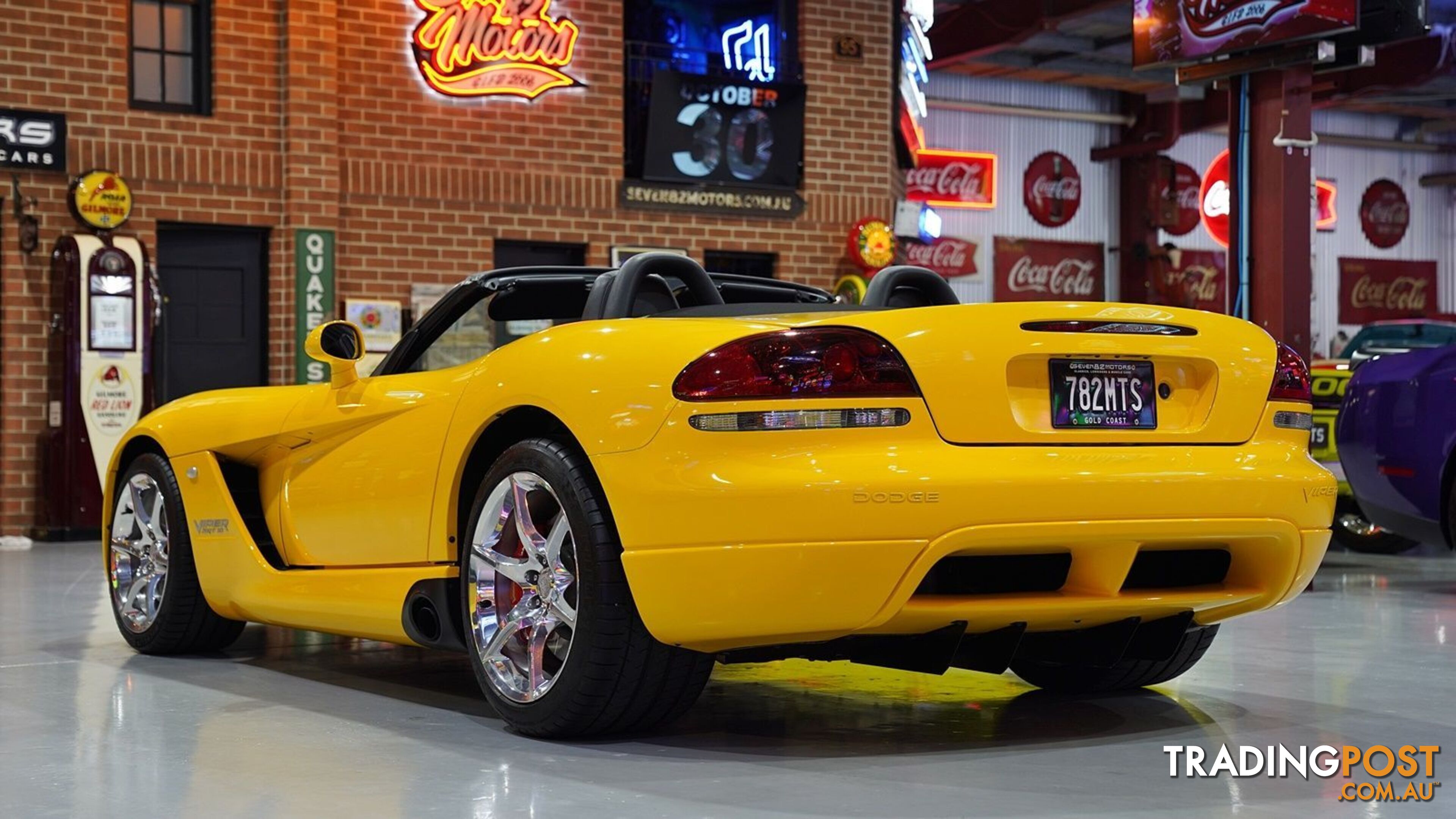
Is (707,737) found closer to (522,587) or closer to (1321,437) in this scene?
(522,587)

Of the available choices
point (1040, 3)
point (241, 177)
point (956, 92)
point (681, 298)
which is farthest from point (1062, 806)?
point (956, 92)

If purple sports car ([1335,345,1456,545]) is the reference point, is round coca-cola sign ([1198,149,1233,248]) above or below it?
above

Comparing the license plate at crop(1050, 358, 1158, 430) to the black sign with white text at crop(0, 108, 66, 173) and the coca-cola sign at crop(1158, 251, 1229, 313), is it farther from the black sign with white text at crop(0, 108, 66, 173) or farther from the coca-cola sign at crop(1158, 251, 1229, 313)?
the coca-cola sign at crop(1158, 251, 1229, 313)

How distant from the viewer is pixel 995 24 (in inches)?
894

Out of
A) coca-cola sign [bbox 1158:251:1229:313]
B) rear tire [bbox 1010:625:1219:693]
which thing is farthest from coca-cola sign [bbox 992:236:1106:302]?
rear tire [bbox 1010:625:1219:693]

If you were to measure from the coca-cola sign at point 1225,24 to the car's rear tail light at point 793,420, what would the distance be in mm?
6600

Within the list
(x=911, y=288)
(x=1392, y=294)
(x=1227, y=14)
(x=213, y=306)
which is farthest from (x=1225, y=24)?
(x=1392, y=294)

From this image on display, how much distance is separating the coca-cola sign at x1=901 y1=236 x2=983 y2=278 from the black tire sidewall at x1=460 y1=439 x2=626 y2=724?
22679mm

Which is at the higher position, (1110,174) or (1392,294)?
(1110,174)

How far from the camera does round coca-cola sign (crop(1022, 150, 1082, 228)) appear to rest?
2806 cm

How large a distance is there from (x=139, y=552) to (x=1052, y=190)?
23.7 meters

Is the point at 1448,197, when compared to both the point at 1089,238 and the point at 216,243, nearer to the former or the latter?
the point at 1089,238

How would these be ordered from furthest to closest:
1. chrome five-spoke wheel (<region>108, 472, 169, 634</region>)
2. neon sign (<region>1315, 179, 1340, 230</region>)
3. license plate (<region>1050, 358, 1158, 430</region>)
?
neon sign (<region>1315, 179, 1340, 230</region>) < chrome five-spoke wheel (<region>108, 472, 169, 634</region>) < license plate (<region>1050, 358, 1158, 430</region>)

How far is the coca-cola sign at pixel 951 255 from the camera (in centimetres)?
2683
